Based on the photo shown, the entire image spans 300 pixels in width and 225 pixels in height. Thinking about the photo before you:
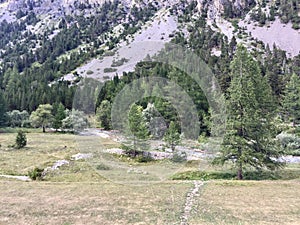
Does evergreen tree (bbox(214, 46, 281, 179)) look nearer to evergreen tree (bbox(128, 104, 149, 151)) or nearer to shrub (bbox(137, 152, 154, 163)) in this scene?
A: shrub (bbox(137, 152, 154, 163))

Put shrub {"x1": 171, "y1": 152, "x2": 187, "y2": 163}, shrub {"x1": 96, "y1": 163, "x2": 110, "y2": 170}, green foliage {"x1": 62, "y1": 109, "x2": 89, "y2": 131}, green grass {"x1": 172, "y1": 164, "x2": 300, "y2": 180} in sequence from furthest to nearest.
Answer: green foliage {"x1": 62, "y1": 109, "x2": 89, "y2": 131} → shrub {"x1": 171, "y1": 152, "x2": 187, "y2": 163} → shrub {"x1": 96, "y1": 163, "x2": 110, "y2": 170} → green grass {"x1": 172, "y1": 164, "x2": 300, "y2": 180}

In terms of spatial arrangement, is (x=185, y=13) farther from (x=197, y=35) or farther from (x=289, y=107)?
(x=289, y=107)

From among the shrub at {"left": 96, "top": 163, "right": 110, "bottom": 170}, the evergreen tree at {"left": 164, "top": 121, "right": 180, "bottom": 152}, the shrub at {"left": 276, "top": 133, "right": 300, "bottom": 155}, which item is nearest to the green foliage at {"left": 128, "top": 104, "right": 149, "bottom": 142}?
the evergreen tree at {"left": 164, "top": 121, "right": 180, "bottom": 152}

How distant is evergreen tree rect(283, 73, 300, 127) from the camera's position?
74944 mm

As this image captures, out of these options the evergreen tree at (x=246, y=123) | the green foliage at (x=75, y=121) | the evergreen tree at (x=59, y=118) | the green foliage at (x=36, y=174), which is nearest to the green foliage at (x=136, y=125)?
the green foliage at (x=36, y=174)

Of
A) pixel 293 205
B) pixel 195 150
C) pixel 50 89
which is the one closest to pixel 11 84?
pixel 50 89

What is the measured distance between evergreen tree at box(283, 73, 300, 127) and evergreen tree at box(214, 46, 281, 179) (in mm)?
41846

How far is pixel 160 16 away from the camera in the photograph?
7835 inches

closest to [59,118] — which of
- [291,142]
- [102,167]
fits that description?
[102,167]

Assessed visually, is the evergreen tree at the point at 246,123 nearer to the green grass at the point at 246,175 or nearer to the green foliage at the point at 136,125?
the green grass at the point at 246,175

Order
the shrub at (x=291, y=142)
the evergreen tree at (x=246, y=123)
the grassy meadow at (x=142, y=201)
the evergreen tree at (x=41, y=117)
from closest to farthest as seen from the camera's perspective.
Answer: the grassy meadow at (x=142, y=201), the evergreen tree at (x=246, y=123), the shrub at (x=291, y=142), the evergreen tree at (x=41, y=117)

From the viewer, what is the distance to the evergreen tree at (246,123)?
35.8 metres

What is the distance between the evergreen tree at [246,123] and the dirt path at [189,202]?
257 inches

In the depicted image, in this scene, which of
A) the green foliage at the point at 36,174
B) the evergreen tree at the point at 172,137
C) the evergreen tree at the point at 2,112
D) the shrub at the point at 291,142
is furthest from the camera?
the evergreen tree at the point at 2,112
